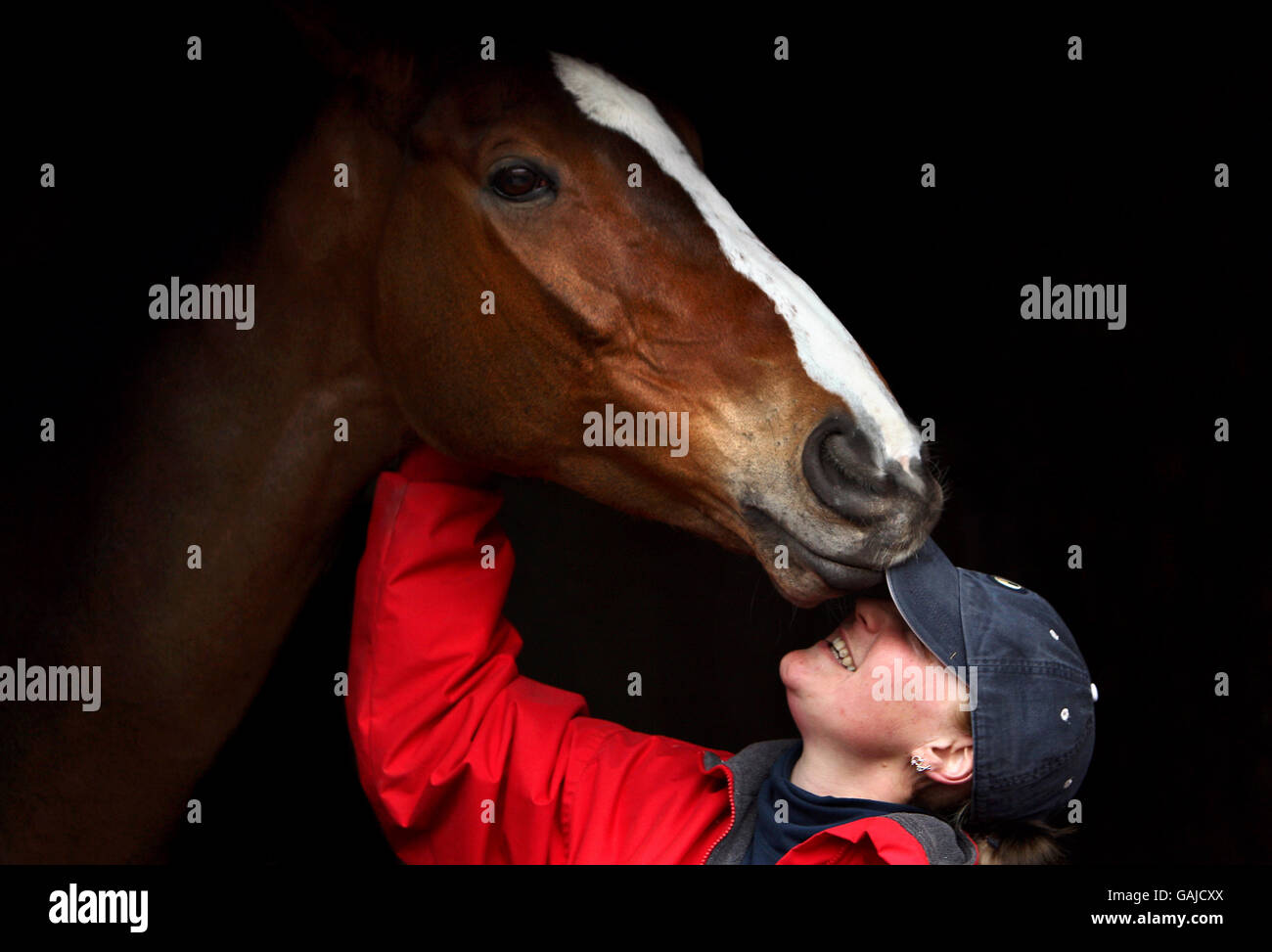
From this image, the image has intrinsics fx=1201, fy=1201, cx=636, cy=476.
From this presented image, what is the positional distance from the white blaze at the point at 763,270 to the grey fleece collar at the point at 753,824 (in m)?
0.55

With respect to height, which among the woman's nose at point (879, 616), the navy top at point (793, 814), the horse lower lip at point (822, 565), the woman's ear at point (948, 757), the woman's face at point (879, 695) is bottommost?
the navy top at point (793, 814)

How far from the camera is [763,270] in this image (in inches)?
68.6

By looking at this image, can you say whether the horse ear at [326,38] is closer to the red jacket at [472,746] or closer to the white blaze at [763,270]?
the white blaze at [763,270]

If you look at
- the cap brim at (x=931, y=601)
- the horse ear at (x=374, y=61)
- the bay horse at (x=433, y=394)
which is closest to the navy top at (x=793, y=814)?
the cap brim at (x=931, y=601)

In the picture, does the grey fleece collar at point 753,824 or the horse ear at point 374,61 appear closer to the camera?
the grey fleece collar at point 753,824

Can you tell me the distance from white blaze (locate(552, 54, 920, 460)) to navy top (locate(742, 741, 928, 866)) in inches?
21.5

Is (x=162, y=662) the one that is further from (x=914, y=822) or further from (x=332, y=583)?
(x=914, y=822)

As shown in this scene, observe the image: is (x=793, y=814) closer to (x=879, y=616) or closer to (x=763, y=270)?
(x=879, y=616)

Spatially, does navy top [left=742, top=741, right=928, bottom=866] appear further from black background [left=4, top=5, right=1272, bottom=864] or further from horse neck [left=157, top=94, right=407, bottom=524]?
horse neck [left=157, top=94, right=407, bottom=524]

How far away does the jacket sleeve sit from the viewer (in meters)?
1.90

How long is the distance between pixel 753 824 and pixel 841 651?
12.7 inches

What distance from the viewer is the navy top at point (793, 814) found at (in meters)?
1.78

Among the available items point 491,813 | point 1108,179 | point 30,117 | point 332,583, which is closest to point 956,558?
point 1108,179
